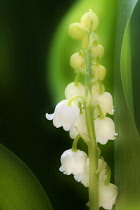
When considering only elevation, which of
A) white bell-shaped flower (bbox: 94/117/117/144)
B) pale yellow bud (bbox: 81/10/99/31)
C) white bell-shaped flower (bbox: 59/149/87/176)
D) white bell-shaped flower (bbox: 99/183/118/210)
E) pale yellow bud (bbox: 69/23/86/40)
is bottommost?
white bell-shaped flower (bbox: 99/183/118/210)

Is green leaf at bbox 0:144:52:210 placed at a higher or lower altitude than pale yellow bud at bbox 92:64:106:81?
lower

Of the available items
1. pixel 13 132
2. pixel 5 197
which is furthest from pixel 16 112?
pixel 5 197

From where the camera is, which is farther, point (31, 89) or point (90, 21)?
point (31, 89)

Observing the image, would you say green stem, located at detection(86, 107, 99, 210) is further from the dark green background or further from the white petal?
the dark green background

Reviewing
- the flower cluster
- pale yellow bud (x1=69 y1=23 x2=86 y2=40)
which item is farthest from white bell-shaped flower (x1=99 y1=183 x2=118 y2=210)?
pale yellow bud (x1=69 y1=23 x2=86 y2=40)

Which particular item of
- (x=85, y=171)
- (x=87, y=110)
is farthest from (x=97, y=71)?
(x=85, y=171)

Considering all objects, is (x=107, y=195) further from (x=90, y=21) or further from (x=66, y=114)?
(x=90, y=21)
